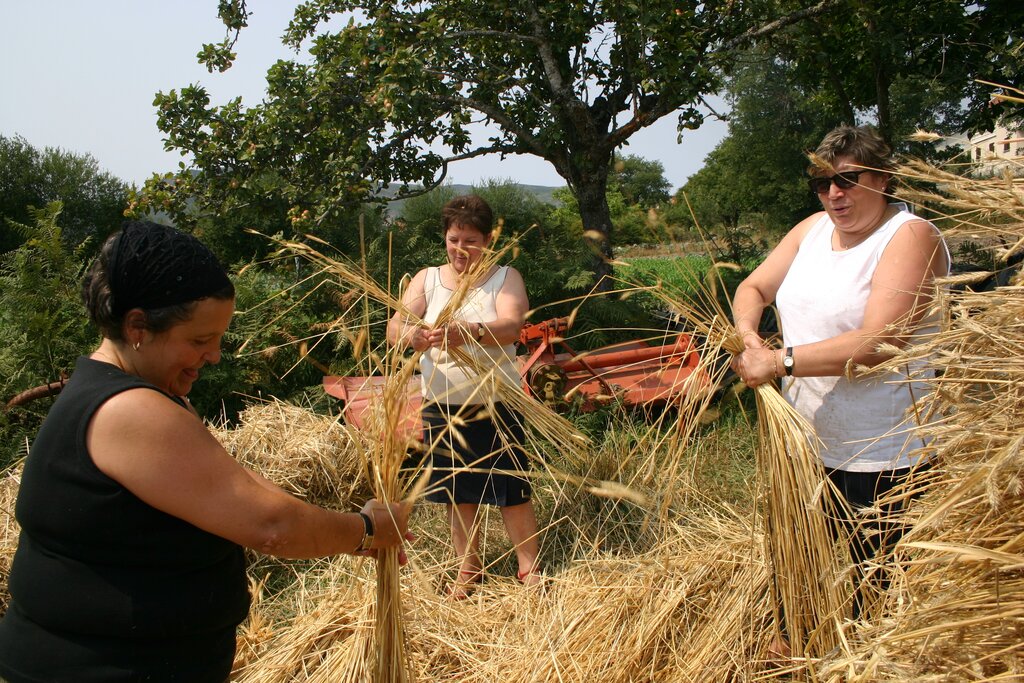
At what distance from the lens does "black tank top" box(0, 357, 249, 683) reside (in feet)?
4.58

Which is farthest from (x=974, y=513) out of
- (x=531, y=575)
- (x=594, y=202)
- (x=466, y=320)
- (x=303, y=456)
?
(x=594, y=202)

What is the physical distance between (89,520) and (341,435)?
2533mm

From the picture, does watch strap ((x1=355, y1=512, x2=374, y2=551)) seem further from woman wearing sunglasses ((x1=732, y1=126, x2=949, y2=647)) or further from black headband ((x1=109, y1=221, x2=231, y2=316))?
woman wearing sunglasses ((x1=732, y1=126, x2=949, y2=647))

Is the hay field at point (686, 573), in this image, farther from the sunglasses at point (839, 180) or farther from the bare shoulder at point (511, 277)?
the bare shoulder at point (511, 277)

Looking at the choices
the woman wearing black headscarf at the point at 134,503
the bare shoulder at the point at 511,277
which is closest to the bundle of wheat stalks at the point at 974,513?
the woman wearing black headscarf at the point at 134,503

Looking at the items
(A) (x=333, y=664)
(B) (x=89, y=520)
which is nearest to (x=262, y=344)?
(A) (x=333, y=664)

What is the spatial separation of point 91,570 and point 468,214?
188 centimetres

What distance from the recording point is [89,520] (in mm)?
1392

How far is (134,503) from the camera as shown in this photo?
140 cm

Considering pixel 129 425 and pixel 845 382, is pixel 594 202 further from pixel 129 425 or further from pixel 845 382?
pixel 129 425

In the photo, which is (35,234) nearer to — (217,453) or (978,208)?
(217,453)

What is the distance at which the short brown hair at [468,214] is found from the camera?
297 centimetres

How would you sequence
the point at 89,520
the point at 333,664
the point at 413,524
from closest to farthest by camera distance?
the point at 89,520 < the point at 333,664 < the point at 413,524

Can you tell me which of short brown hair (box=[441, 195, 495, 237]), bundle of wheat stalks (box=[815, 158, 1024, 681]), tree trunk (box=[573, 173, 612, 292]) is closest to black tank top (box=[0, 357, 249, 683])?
bundle of wheat stalks (box=[815, 158, 1024, 681])
